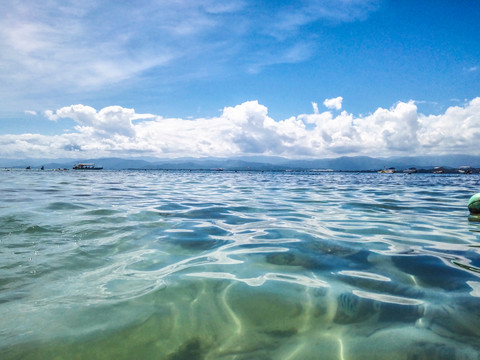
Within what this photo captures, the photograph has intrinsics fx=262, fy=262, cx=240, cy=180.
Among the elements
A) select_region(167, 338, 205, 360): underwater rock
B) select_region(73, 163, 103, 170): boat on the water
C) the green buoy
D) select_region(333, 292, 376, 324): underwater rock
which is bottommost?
select_region(167, 338, 205, 360): underwater rock

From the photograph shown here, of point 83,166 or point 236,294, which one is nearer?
point 236,294

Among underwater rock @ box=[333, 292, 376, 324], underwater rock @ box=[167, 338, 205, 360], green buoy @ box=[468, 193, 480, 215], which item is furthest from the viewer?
green buoy @ box=[468, 193, 480, 215]

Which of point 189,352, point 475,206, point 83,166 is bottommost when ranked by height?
point 189,352

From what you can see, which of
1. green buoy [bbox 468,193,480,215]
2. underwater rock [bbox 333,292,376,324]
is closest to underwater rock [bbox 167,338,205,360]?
underwater rock [bbox 333,292,376,324]

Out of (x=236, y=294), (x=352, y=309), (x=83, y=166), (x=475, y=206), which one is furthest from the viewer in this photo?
(x=83, y=166)

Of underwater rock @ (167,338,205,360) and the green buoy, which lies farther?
the green buoy

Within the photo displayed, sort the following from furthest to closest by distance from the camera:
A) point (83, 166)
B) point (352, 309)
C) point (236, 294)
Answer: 1. point (83, 166)
2. point (236, 294)
3. point (352, 309)

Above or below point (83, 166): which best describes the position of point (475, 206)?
below

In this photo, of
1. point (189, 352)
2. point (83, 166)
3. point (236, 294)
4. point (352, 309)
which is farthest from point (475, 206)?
point (83, 166)

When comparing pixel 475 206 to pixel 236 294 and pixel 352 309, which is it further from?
pixel 236 294

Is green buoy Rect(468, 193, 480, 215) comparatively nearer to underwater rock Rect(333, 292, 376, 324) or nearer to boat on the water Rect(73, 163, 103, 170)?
underwater rock Rect(333, 292, 376, 324)

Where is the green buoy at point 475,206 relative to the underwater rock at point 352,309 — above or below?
above

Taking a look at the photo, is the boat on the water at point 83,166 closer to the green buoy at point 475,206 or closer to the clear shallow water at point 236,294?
the clear shallow water at point 236,294

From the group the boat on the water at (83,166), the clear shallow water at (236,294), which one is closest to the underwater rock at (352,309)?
the clear shallow water at (236,294)
